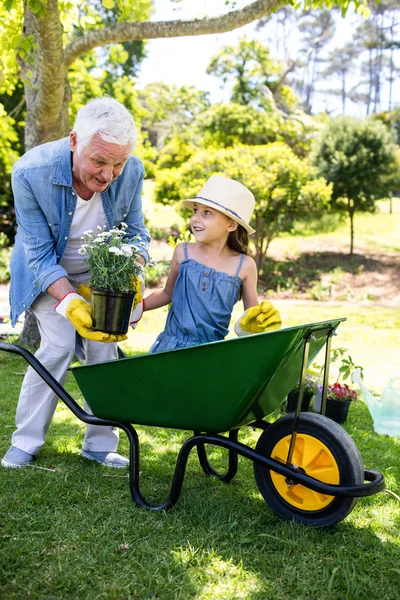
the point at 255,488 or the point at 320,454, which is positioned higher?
the point at 320,454

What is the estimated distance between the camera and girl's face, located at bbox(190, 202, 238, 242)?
8.20 ft

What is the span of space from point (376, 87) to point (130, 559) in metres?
35.1

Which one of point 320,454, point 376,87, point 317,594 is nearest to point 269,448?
point 320,454

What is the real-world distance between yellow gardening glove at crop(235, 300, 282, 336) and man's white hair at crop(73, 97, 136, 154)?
735 mm

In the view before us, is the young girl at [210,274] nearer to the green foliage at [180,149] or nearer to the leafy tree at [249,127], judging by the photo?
the leafy tree at [249,127]

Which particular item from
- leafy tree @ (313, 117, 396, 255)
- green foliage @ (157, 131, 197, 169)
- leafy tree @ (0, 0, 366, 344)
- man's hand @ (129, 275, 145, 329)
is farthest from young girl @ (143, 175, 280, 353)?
green foliage @ (157, 131, 197, 169)

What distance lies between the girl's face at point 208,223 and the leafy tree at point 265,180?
786cm

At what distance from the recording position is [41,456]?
2.77 m

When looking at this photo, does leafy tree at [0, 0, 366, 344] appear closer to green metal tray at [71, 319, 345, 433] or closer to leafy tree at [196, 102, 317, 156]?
green metal tray at [71, 319, 345, 433]

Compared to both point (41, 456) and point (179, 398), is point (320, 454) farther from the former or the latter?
point (41, 456)

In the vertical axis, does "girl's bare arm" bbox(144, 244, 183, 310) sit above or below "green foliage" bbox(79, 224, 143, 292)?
below

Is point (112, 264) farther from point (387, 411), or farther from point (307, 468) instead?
point (387, 411)

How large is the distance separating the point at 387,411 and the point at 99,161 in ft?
7.19

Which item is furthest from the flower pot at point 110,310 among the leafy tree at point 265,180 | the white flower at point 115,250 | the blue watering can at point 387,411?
the leafy tree at point 265,180
